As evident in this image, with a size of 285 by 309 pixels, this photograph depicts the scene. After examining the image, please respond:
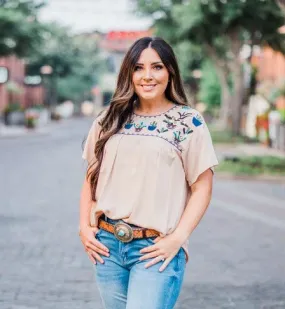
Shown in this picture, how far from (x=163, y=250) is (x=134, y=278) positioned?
16 centimetres

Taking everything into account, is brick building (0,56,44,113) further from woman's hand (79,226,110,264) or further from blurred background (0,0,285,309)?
woman's hand (79,226,110,264)

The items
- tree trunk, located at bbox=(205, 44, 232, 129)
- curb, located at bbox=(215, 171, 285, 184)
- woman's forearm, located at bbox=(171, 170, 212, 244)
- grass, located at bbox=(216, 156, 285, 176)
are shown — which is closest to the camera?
woman's forearm, located at bbox=(171, 170, 212, 244)

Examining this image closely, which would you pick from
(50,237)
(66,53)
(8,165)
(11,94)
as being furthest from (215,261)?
(66,53)

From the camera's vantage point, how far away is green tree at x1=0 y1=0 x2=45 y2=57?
37312 millimetres

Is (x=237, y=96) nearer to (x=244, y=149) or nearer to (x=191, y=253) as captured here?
(x=244, y=149)

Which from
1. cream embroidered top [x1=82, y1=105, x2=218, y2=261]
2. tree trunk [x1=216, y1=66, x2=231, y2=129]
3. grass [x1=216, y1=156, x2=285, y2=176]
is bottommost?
tree trunk [x1=216, y1=66, x2=231, y2=129]

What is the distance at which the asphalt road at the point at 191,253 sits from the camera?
6.09m

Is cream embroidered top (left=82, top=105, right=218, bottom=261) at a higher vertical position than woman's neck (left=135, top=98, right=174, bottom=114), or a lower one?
lower

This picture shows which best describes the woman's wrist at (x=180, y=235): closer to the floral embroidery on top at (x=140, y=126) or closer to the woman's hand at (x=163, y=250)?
the woman's hand at (x=163, y=250)

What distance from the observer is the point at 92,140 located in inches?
133

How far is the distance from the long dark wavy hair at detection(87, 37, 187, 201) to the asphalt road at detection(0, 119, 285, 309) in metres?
2.76

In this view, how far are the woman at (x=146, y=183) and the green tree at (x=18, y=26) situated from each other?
34.7m

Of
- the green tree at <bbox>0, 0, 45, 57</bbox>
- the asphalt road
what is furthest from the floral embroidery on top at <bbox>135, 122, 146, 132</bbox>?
the green tree at <bbox>0, 0, 45, 57</bbox>

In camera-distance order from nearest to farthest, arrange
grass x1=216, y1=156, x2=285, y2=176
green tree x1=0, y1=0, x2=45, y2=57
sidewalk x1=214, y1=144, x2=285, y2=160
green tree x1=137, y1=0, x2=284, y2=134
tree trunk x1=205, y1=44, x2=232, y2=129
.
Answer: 1. grass x1=216, y1=156, x2=285, y2=176
2. sidewalk x1=214, y1=144, x2=285, y2=160
3. green tree x1=137, y1=0, x2=284, y2=134
4. tree trunk x1=205, y1=44, x2=232, y2=129
5. green tree x1=0, y1=0, x2=45, y2=57
